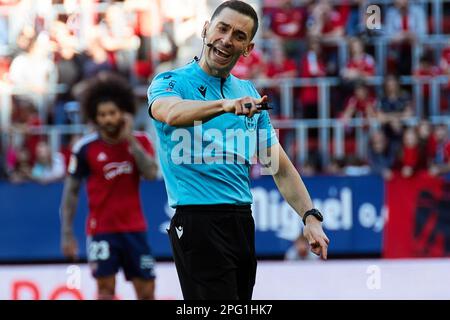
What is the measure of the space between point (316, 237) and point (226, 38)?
1.11 metres

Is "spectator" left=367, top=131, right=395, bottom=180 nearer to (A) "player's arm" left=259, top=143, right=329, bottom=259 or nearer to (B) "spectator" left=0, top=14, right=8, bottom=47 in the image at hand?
(B) "spectator" left=0, top=14, right=8, bottom=47

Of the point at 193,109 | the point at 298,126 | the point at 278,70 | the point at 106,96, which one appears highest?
the point at 193,109

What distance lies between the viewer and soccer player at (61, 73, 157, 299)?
9.78 m

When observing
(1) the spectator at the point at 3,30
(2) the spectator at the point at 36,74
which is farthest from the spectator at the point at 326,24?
(1) the spectator at the point at 3,30

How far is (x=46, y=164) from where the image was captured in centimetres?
1532

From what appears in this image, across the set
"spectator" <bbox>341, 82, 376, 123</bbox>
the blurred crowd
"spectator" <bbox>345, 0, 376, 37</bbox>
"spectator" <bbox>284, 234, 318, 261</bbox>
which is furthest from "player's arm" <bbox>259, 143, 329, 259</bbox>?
"spectator" <bbox>345, 0, 376, 37</bbox>

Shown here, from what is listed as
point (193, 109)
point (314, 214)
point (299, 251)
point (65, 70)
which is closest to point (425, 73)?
point (299, 251)

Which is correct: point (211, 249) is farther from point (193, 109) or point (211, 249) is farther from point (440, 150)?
point (440, 150)

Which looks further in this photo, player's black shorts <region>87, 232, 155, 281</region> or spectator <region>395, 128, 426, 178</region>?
spectator <region>395, 128, 426, 178</region>

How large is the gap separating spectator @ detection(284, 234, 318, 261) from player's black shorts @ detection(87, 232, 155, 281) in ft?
14.5

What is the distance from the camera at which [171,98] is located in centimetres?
559

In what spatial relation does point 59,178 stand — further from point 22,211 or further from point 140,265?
point 140,265

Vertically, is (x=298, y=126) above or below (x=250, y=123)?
below
